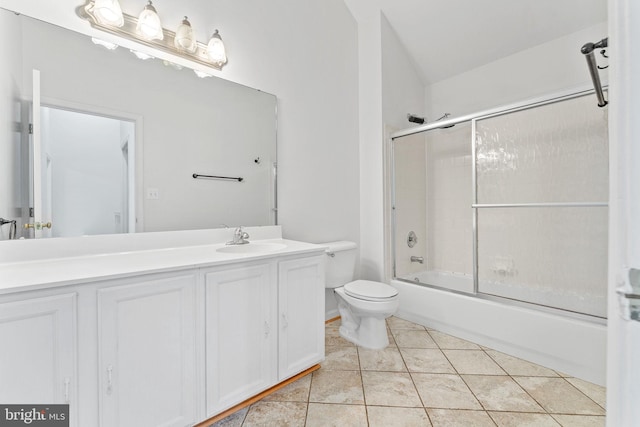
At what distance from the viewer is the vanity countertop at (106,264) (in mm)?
961

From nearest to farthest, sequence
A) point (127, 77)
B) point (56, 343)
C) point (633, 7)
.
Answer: point (633, 7), point (56, 343), point (127, 77)

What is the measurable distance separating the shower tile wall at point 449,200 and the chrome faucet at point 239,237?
Result: 80.7 inches

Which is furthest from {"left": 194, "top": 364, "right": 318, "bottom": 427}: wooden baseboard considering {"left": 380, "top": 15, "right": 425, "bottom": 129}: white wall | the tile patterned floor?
{"left": 380, "top": 15, "right": 425, "bottom": 129}: white wall

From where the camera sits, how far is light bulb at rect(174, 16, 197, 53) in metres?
1.65

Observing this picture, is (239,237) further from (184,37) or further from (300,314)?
(184,37)

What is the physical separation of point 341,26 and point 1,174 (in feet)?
8.58

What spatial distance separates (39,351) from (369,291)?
67.3 inches

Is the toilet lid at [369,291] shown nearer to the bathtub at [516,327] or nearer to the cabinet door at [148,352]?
the bathtub at [516,327]

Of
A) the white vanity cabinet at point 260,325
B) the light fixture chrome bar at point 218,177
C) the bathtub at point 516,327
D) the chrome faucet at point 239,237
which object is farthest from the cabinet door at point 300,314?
the bathtub at point 516,327

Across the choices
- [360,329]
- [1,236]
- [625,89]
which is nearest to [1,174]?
[1,236]

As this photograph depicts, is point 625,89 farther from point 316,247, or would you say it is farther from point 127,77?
point 127,77

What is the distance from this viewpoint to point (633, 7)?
1.31 ft

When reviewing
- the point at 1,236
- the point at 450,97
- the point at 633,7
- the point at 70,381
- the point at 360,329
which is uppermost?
the point at 450,97

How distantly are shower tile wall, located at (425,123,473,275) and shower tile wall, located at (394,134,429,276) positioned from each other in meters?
0.09
